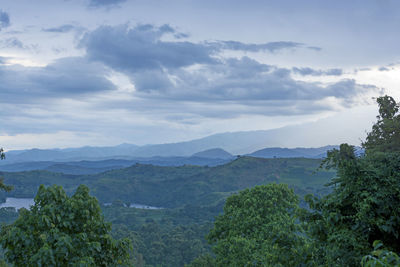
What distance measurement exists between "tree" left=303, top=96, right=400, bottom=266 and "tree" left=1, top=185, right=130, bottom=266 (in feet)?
23.5

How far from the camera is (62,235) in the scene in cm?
1175

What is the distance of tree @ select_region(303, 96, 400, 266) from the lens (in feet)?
39.4

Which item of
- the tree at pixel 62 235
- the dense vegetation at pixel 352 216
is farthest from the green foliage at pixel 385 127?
the tree at pixel 62 235

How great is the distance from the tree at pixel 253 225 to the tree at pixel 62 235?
38.9 ft

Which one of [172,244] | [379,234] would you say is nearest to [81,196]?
[379,234]

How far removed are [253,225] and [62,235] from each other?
21.9m

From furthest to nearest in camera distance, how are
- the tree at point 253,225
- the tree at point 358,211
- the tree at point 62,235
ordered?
the tree at point 253,225
the tree at point 358,211
the tree at point 62,235

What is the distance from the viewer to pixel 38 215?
12.2 m

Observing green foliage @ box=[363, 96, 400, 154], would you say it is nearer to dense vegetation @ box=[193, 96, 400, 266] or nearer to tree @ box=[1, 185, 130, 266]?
dense vegetation @ box=[193, 96, 400, 266]

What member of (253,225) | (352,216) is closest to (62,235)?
(352,216)

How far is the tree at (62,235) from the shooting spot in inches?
441

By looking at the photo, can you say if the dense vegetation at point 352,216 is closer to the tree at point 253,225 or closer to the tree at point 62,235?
the tree at point 62,235

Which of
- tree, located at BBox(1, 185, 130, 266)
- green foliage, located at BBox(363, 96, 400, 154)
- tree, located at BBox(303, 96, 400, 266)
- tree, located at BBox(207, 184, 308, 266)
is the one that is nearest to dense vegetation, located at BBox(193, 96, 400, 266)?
tree, located at BBox(303, 96, 400, 266)

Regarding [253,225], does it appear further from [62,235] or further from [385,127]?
[62,235]
